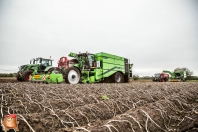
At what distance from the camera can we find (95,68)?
41.4 ft

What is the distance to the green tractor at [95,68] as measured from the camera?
36.0 feet

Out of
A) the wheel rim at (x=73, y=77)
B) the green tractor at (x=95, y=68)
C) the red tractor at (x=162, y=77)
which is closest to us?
the wheel rim at (x=73, y=77)

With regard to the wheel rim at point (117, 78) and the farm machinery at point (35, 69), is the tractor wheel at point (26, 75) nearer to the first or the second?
the farm machinery at point (35, 69)

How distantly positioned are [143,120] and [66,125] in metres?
1.52

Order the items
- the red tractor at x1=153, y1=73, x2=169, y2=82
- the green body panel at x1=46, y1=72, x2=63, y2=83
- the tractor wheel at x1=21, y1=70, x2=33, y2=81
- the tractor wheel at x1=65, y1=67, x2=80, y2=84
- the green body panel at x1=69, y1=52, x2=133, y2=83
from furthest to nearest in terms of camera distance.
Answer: the red tractor at x1=153, y1=73, x2=169, y2=82, the tractor wheel at x1=21, y1=70, x2=33, y2=81, the green body panel at x1=69, y1=52, x2=133, y2=83, the green body panel at x1=46, y1=72, x2=63, y2=83, the tractor wheel at x1=65, y1=67, x2=80, y2=84

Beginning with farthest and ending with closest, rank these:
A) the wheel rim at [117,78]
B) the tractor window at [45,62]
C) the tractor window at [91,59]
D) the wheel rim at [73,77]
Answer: the tractor window at [45,62]
the wheel rim at [117,78]
the tractor window at [91,59]
the wheel rim at [73,77]

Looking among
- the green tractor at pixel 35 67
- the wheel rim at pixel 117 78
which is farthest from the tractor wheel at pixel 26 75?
the wheel rim at pixel 117 78

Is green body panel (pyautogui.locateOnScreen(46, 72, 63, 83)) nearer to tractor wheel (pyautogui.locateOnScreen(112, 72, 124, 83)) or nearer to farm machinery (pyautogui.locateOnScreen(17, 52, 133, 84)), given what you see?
farm machinery (pyautogui.locateOnScreen(17, 52, 133, 84))

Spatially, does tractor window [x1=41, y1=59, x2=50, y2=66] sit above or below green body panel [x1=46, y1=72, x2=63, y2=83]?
above

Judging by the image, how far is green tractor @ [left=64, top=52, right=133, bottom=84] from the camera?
11.0 meters

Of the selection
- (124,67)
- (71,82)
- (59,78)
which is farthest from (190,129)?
(124,67)

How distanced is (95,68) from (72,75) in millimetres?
2542

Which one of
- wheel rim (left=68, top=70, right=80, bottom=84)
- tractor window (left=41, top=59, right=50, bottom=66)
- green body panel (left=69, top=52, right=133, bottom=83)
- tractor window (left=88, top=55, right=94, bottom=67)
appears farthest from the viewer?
tractor window (left=41, top=59, right=50, bottom=66)

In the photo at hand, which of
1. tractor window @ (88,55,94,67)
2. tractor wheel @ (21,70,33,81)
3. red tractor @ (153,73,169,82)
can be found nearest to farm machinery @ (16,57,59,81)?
tractor wheel @ (21,70,33,81)
